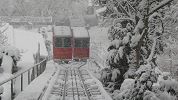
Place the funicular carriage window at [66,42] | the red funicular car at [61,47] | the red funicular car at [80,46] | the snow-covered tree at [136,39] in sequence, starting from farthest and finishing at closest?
the red funicular car at [80,46], the funicular carriage window at [66,42], the red funicular car at [61,47], the snow-covered tree at [136,39]

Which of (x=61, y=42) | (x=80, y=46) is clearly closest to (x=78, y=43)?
(x=80, y=46)

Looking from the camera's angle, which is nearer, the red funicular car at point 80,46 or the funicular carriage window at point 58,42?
the funicular carriage window at point 58,42

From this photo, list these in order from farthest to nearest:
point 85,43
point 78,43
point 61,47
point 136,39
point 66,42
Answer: point 85,43 → point 78,43 → point 66,42 → point 61,47 → point 136,39

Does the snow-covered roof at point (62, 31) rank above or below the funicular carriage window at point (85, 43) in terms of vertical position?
above

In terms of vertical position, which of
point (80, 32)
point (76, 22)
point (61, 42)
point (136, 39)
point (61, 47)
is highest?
point (76, 22)

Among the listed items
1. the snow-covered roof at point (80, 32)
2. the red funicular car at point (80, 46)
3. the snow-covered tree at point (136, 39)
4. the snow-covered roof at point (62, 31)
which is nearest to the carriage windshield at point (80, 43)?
the red funicular car at point (80, 46)

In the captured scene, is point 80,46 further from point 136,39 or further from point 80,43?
point 136,39

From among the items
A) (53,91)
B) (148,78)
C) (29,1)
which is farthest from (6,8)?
(148,78)

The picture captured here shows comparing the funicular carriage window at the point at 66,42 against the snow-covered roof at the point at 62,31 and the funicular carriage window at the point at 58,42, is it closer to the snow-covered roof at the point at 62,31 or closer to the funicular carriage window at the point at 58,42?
the funicular carriage window at the point at 58,42

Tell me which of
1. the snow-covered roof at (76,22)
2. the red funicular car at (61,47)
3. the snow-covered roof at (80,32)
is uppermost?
the snow-covered roof at (76,22)

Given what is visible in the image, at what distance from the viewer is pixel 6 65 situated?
2591cm

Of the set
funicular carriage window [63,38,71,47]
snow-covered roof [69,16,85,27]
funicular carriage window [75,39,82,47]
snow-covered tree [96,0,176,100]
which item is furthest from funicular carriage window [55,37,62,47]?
snow-covered tree [96,0,176,100]

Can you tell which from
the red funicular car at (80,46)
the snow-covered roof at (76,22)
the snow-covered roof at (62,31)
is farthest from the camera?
the snow-covered roof at (76,22)

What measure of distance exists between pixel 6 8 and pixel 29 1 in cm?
629
